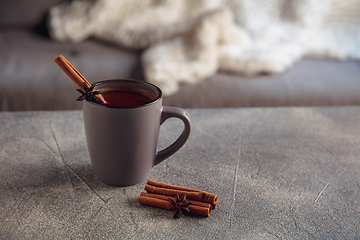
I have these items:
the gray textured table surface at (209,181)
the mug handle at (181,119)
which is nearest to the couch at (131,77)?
the gray textured table surface at (209,181)

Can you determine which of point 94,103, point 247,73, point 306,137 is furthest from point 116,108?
point 247,73

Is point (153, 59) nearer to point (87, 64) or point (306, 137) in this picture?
point (87, 64)

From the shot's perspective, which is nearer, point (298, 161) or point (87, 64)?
point (298, 161)

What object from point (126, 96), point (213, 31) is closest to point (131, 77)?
point (213, 31)

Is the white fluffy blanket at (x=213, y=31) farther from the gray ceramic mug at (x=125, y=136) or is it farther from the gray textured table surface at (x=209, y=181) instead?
the gray ceramic mug at (x=125, y=136)

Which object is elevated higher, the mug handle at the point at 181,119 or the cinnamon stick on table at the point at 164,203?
the mug handle at the point at 181,119

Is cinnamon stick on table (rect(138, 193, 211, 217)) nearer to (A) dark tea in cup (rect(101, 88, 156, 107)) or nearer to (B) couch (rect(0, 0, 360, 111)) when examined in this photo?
(A) dark tea in cup (rect(101, 88, 156, 107))
